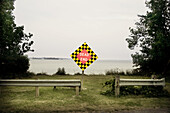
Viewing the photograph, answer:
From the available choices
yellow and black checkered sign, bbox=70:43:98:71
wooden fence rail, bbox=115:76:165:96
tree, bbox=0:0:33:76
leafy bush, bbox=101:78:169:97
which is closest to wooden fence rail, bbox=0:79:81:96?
wooden fence rail, bbox=115:76:165:96

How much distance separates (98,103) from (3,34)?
1052cm

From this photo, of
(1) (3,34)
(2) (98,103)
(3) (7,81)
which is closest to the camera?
(2) (98,103)

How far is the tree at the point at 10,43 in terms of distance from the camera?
12048 millimetres

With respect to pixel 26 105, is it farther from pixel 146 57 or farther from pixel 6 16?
pixel 146 57

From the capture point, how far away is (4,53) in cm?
1386

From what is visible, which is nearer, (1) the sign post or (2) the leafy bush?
(2) the leafy bush

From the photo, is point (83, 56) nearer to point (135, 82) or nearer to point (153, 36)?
point (135, 82)

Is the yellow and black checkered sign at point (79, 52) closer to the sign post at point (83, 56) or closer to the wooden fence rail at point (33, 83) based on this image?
the sign post at point (83, 56)

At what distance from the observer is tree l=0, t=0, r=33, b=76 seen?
39.5 ft

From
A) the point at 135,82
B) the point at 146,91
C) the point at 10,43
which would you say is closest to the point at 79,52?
the point at 135,82

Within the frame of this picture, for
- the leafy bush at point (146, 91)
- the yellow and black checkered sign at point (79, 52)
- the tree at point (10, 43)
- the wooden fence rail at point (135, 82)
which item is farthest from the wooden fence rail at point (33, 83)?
the tree at point (10, 43)

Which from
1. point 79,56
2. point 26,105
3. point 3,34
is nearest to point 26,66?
point 3,34

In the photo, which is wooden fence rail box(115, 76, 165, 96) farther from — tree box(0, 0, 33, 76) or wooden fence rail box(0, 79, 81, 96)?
tree box(0, 0, 33, 76)

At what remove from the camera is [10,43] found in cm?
1368
